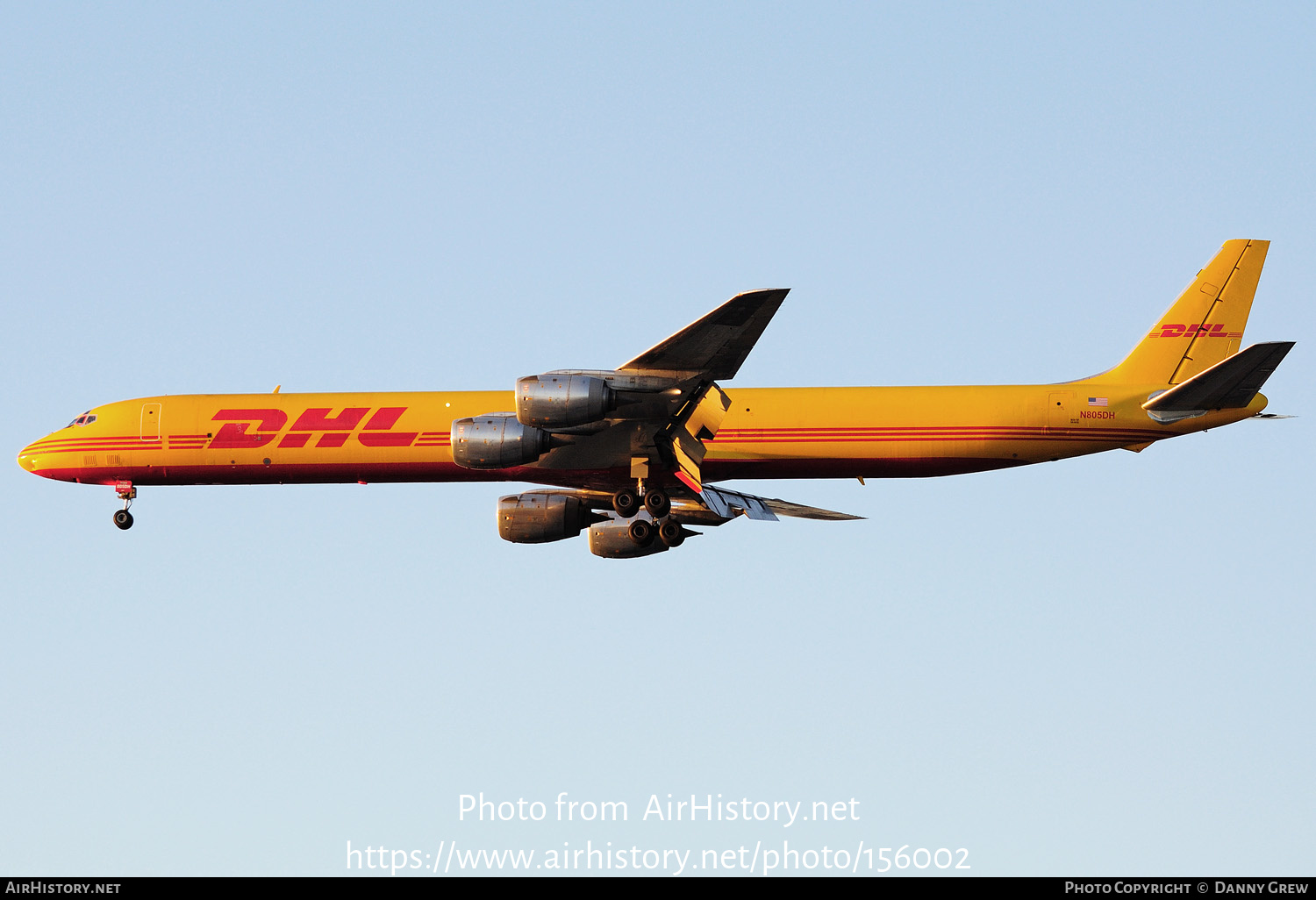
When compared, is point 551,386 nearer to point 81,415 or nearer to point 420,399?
point 420,399

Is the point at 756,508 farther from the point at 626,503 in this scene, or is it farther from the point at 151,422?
the point at 151,422

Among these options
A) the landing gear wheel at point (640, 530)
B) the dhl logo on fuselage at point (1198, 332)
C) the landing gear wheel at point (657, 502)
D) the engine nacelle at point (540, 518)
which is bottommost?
the landing gear wheel at point (657, 502)

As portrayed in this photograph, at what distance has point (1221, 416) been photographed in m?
37.4

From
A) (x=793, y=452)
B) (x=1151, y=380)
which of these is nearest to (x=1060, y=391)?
(x=1151, y=380)

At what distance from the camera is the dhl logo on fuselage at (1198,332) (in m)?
39.9

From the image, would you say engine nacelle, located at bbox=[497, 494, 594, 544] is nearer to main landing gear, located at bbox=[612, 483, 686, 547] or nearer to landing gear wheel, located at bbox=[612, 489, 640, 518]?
main landing gear, located at bbox=[612, 483, 686, 547]

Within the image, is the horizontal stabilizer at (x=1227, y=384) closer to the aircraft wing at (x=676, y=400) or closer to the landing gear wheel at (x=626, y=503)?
the aircraft wing at (x=676, y=400)

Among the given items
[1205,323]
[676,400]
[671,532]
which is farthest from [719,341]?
[1205,323]

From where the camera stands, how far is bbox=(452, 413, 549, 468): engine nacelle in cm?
3394

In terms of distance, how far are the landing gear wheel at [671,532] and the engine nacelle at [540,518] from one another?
115 inches

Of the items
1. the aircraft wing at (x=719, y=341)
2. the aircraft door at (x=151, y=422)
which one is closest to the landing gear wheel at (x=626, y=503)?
the aircraft wing at (x=719, y=341)

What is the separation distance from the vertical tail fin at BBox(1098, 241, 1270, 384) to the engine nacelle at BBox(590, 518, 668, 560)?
12.6 m
